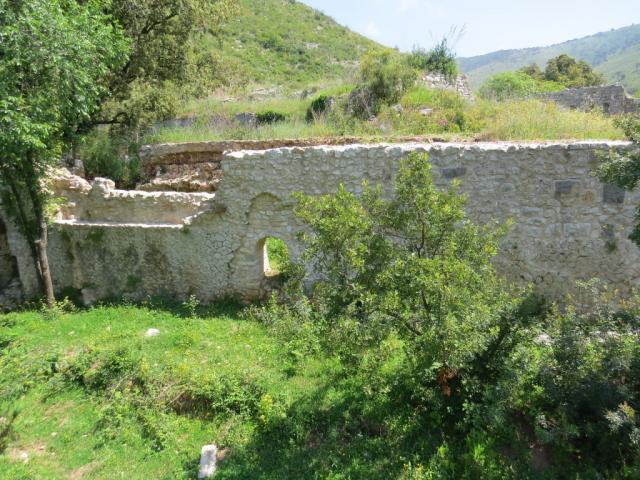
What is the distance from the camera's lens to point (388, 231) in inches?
185

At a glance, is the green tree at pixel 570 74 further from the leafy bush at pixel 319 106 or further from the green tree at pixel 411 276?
the green tree at pixel 411 276

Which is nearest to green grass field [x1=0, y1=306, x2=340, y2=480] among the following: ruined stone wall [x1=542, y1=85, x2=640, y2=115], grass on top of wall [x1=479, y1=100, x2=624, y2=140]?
grass on top of wall [x1=479, y1=100, x2=624, y2=140]

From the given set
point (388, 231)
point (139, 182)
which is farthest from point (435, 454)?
point (139, 182)

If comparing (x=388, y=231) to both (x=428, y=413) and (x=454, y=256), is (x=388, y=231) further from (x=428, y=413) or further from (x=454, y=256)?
(x=428, y=413)

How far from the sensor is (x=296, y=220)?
7914mm

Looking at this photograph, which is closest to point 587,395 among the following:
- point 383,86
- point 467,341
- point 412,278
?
point 467,341

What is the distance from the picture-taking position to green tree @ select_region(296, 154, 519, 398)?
13.3 ft

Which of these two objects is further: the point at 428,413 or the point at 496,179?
the point at 496,179

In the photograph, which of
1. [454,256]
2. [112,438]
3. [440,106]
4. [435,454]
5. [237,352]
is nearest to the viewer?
[454,256]

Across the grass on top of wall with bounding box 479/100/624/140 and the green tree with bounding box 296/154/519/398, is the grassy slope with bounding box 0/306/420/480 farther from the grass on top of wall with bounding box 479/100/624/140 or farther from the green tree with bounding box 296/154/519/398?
the grass on top of wall with bounding box 479/100/624/140

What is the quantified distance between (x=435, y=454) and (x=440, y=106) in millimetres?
9773

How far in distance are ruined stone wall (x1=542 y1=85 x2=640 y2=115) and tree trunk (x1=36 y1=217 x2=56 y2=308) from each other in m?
15.3

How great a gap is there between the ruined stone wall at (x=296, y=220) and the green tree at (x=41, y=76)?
1.32 meters

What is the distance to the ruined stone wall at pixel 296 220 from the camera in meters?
6.51
